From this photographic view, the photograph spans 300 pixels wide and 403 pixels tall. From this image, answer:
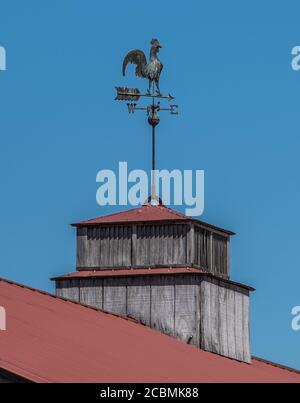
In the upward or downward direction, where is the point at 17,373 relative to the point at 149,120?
downward

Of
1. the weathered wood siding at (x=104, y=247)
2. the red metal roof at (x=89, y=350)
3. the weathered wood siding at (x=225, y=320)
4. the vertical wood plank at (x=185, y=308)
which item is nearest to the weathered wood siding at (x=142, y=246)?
the weathered wood siding at (x=104, y=247)

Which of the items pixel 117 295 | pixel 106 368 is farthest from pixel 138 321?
pixel 106 368

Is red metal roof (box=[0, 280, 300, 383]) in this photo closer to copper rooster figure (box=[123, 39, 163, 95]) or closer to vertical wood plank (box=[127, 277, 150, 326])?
vertical wood plank (box=[127, 277, 150, 326])

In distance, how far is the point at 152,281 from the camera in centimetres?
4681

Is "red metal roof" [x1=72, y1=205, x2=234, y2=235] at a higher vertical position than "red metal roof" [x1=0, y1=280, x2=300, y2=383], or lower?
higher

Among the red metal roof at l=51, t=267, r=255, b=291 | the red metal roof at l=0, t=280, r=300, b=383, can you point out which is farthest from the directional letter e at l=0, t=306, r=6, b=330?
the red metal roof at l=51, t=267, r=255, b=291

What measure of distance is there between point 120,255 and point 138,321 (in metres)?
1.74

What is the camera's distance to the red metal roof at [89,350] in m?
34.8

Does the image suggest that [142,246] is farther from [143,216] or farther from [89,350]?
[89,350]

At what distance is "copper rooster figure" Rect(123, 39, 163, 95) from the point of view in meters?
49.8

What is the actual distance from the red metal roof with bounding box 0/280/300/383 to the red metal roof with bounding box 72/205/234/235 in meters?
2.65

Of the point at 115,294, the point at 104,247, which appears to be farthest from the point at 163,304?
the point at 104,247
